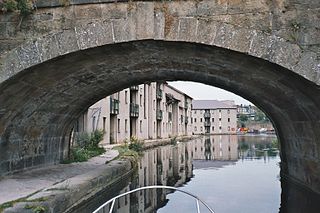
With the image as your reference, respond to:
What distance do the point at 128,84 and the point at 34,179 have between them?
371cm

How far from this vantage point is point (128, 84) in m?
11.0

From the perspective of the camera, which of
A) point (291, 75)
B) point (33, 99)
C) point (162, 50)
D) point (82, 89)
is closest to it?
point (291, 75)

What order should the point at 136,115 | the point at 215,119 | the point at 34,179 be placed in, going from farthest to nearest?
the point at 215,119
the point at 136,115
the point at 34,179

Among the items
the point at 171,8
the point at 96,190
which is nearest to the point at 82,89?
the point at 96,190

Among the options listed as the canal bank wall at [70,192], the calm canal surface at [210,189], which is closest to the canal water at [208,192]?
the calm canal surface at [210,189]

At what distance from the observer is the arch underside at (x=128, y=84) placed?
659cm

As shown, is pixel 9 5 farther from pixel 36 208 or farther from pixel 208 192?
pixel 208 192

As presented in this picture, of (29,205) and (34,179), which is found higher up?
(34,179)

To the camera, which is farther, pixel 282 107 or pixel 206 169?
pixel 206 169

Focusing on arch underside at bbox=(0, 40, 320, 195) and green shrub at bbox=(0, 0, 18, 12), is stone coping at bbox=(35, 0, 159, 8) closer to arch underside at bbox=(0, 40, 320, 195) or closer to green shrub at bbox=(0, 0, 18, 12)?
green shrub at bbox=(0, 0, 18, 12)

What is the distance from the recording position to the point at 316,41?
5715 millimetres

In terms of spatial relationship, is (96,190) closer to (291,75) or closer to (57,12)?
(57,12)

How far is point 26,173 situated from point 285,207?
6.73m

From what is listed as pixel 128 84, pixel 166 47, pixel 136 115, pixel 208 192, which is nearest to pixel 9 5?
pixel 166 47
